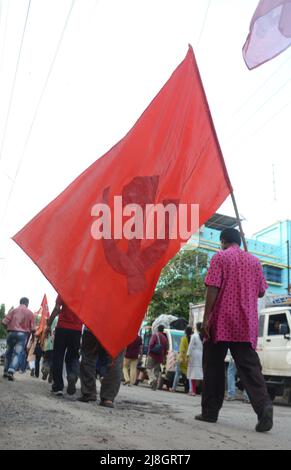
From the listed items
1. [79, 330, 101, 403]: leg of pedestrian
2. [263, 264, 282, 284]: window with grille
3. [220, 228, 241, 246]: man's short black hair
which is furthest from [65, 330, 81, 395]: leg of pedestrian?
[263, 264, 282, 284]: window with grille

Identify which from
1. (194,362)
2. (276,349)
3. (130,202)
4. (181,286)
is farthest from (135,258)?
(181,286)

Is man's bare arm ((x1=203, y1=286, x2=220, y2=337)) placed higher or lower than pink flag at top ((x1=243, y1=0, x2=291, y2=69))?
lower

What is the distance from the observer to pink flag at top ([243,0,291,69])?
465 cm

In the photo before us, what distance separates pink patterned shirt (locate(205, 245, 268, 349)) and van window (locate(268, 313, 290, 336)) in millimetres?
6904

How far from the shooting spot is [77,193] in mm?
4324

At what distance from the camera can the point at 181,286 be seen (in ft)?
93.9

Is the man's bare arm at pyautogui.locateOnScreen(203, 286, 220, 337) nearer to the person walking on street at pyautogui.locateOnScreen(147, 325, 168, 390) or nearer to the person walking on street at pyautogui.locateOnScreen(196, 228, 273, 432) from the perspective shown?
the person walking on street at pyautogui.locateOnScreen(196, 228, 273, 432)

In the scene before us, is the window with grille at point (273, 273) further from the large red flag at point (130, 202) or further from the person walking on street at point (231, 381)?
the large red flag at point (130, 202)

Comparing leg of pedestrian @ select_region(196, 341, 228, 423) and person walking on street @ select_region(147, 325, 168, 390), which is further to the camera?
person walking on street @ select_region(147, 325, 168, 390)

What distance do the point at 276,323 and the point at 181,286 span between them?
17503 mm

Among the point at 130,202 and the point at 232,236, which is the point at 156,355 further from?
the point at 130,202
